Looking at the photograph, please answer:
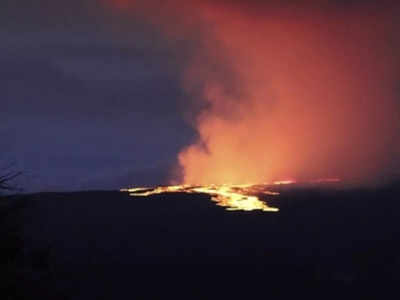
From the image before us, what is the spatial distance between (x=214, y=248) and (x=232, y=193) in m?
9.02

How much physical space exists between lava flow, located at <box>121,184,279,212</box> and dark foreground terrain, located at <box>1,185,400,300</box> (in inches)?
26.9

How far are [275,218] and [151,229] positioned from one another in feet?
14.4

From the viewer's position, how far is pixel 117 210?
29188mm

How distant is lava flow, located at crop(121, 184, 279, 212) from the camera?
93.5ft

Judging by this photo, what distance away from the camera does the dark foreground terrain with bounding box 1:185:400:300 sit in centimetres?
1970

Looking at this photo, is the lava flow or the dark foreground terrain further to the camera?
the lava flow

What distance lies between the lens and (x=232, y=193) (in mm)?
32062

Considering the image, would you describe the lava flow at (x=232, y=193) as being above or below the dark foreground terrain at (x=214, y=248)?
above

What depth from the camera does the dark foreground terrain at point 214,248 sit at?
19703 millimetres

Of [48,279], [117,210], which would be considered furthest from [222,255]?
[48,279]

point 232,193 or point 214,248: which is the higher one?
point 232,193

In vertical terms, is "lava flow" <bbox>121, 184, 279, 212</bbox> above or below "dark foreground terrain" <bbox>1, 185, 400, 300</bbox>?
above

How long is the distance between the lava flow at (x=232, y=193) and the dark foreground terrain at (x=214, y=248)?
683 millimetres

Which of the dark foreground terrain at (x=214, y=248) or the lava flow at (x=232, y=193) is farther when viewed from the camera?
the lava flow at (x=232, y=193)
